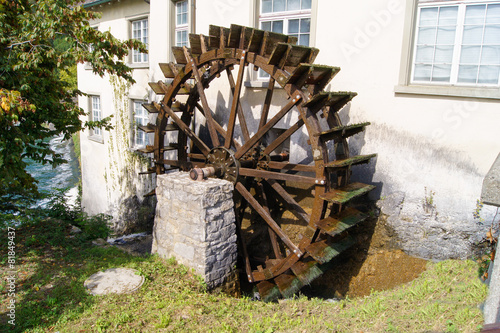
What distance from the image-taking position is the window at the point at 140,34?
32.4ft

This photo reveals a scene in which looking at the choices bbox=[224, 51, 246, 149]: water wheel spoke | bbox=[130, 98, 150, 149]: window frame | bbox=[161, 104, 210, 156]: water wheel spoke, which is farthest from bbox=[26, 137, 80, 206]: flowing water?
bbox=[224, 51, 246, 149]: water wheel spoke

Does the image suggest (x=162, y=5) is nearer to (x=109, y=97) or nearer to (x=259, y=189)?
(x=109, y=97)

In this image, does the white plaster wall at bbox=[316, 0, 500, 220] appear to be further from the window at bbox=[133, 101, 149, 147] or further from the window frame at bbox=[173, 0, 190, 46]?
the window at bbox=[133, 101, 149, 147]

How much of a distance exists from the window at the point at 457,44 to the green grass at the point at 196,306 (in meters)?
2.56

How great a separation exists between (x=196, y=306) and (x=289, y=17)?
485cm

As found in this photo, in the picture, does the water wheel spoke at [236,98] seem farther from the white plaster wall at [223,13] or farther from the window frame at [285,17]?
the white plaster wall at [223,13]

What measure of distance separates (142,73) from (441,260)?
8.14m

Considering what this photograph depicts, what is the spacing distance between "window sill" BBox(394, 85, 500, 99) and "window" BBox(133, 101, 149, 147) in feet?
22.6

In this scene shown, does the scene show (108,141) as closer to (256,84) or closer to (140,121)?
(140,121)

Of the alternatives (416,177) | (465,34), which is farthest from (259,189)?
(465,34)

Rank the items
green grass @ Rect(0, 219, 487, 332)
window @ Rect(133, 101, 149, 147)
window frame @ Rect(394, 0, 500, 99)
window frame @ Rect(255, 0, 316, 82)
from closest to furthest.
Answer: green grass @ Rect(0, 219, 487, 332), window frame @ Rect(394, 0, 500, 99), window frame @ Rect(255, 0, 316, 82), window @ Rect(133, 101, 149, 147)

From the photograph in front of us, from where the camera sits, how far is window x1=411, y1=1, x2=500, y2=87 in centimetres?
480

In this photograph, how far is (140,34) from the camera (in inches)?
396

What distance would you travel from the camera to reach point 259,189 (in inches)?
255
